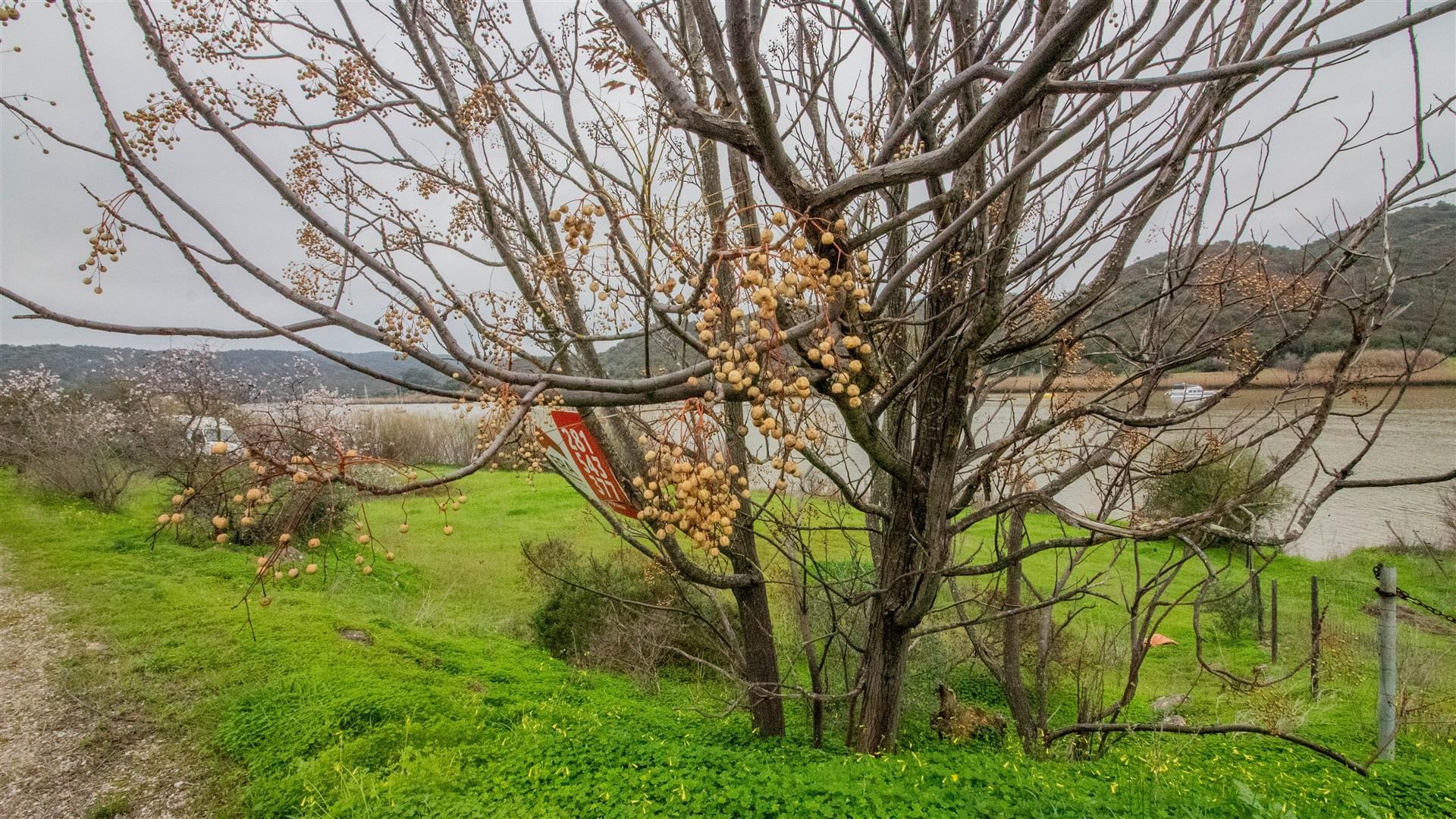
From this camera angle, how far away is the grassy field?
2.98 metres

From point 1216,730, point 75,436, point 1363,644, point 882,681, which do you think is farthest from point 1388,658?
point 75,436

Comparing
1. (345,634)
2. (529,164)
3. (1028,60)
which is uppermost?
(529,164)

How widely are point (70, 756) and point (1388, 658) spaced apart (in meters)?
8.02

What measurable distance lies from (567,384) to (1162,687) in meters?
9.17

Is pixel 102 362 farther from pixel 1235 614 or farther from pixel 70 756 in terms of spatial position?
pixel 1235 614

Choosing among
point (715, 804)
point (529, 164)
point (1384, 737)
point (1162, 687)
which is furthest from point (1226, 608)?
point (529, 164)

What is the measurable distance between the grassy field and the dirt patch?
0.15 meters

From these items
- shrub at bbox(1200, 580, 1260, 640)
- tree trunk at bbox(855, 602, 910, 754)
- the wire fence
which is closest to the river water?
the wire fence

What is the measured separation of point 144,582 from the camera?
7.09m

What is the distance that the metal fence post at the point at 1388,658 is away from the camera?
3.92m

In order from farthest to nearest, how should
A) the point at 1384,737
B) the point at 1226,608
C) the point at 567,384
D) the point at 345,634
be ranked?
the point at 1226,608
the point at 345,634
the point at 1384,737
the point at 567,384

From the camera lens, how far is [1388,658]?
155 inches

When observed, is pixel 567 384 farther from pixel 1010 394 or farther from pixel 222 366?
pixel 222 366

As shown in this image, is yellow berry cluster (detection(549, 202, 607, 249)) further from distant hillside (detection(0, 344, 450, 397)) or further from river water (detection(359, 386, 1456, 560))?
distant hillside (detection(0, 344, 450, 397))
